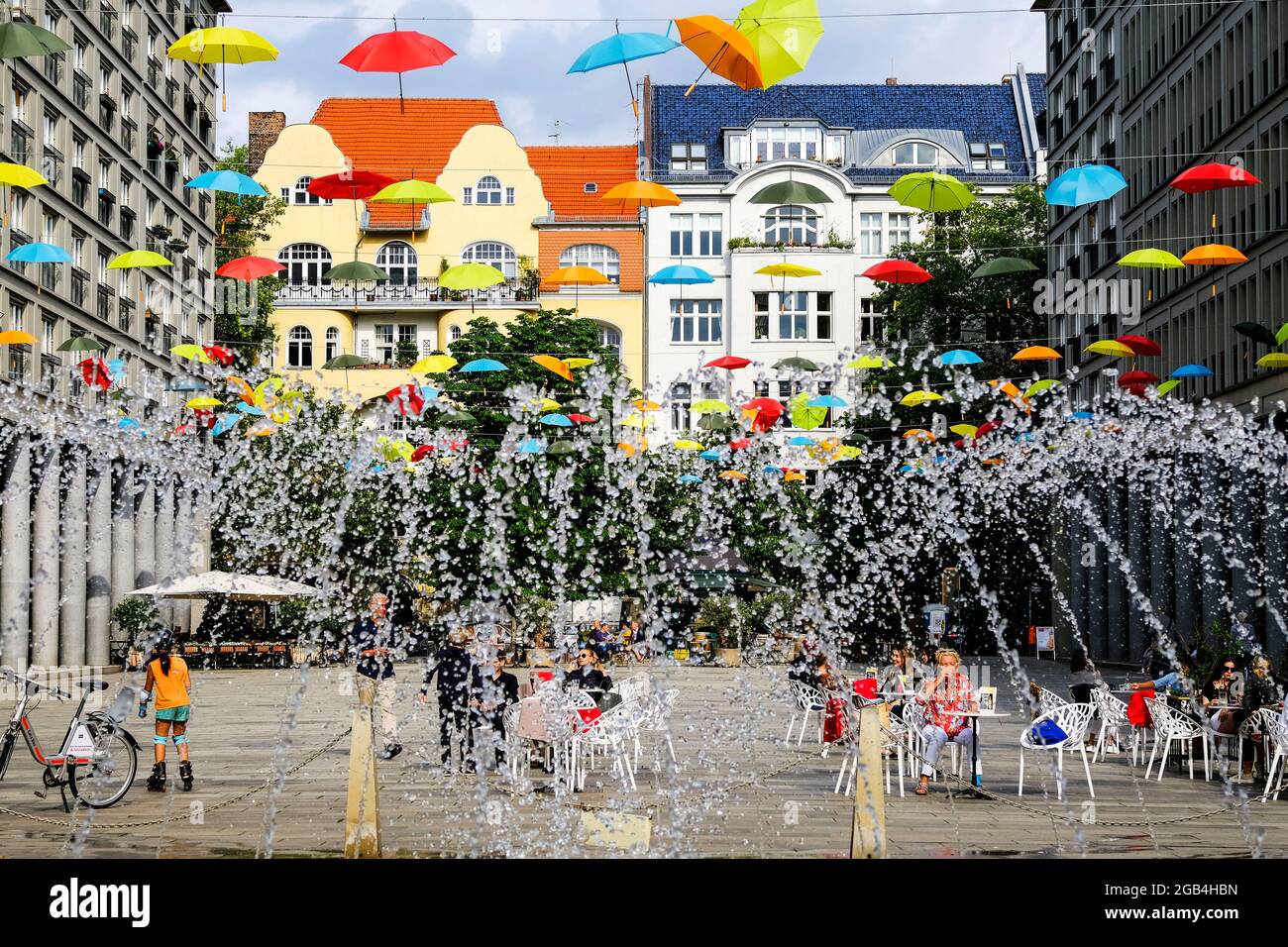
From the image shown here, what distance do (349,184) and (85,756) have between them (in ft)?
34.0

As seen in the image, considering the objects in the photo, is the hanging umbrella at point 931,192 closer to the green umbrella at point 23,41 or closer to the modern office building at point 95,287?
the green umbrella at point 23,41

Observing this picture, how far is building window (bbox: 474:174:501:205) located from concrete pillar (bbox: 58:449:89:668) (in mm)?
37193

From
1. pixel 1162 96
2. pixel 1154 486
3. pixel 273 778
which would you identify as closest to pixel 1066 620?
pixel 1154 486

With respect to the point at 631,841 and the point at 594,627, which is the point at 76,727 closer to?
the point at 631,841

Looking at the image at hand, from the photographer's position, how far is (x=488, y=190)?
76750 millimetres

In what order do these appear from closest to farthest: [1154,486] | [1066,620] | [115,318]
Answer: [1154,486], [115,318], [1066,620]

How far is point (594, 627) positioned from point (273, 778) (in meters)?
15.2

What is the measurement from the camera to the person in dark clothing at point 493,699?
707 inches

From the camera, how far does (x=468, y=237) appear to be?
248 feet

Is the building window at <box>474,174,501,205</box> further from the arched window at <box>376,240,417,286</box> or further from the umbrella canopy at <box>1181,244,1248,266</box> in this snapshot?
the umbrella canopy at <box>1181,244,1248,266</box>

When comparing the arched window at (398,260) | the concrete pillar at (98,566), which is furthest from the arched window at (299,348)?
the concrete pillar at (98,566)

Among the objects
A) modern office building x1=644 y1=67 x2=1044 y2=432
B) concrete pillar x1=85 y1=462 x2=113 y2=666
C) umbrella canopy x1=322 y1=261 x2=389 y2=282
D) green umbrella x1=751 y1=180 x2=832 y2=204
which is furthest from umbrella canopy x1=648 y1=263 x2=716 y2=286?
modern office building x1=644 y1=67 x2=1044 y2=432

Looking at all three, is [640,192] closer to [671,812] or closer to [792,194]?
[792,194]

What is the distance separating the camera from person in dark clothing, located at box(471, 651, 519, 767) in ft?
59.0
